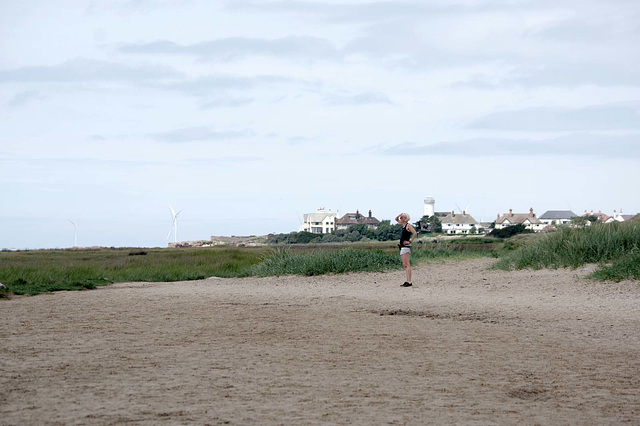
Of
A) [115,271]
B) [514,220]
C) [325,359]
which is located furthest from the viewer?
[514,220]

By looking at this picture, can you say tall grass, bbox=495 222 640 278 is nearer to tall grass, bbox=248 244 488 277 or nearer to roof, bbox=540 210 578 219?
tall grass, bbox=248 244 488 277

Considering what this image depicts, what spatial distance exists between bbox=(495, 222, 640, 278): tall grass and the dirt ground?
3.41 m

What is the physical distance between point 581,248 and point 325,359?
12938 mm

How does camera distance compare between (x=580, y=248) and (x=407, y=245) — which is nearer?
(x=407, y=245)

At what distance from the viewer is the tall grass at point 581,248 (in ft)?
62.0

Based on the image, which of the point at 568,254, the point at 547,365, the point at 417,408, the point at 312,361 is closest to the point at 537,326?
the point at 547,365

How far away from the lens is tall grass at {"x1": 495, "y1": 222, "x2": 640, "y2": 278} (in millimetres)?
18906

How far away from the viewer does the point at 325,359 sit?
829 cm

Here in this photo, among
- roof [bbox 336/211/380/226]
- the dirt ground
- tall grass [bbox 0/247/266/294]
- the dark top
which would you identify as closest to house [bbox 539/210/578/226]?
roof [bbox 336/211/380/226]

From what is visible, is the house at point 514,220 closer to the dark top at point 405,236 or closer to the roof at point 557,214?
the roof at point 557,214

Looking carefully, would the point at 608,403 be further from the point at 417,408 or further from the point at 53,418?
the point at 53,418

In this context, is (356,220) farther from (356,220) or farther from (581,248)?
(581,248)

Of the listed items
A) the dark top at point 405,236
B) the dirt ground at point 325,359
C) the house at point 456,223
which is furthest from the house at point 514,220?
the dirt ground at point 325,359

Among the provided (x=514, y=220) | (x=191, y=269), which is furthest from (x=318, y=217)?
(x=191, y=269)
